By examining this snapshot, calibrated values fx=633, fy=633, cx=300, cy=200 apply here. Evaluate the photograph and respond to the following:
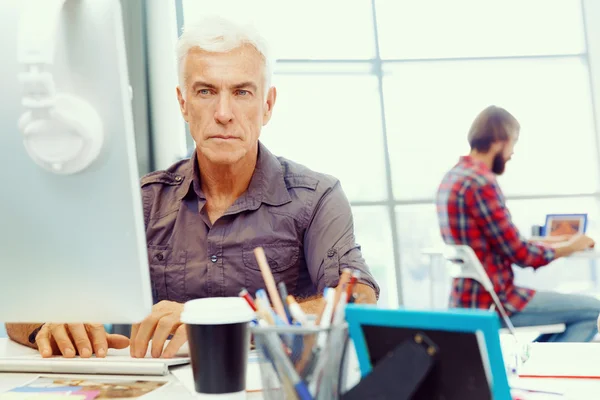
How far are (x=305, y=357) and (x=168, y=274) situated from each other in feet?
3.46

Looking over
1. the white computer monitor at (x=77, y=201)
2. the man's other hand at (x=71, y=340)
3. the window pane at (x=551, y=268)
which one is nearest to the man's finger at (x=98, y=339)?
the man's other hand at (x=71, y=340)

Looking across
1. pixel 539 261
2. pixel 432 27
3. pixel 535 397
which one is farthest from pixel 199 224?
pixel 432 27

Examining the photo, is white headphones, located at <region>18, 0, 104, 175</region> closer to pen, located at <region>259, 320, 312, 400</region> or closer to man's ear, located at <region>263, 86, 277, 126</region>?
pen, located at <region>259, 320, 312, 400</region>

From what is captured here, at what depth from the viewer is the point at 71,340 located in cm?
104

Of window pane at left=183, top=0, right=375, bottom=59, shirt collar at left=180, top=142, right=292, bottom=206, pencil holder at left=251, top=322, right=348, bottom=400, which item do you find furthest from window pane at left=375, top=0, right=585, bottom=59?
pencil holder at left=251, top=322, right=348, bottom=400

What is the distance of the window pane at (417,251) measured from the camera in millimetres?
4422

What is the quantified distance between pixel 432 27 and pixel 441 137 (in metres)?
0.78

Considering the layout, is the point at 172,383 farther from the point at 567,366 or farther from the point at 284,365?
the point at 567,366

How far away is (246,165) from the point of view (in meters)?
1.62

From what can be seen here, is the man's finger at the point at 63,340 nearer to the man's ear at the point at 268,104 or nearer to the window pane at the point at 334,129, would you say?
the man's ear at the point at 268,104

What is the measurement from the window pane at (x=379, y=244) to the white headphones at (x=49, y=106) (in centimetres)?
387

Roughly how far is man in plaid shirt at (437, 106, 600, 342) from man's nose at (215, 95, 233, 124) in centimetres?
113

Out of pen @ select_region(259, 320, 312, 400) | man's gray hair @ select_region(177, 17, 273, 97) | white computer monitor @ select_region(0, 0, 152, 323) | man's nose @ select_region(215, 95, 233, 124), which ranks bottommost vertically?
pen @ select_region(259, 320, 312, 400)

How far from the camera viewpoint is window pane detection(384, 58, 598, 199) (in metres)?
4.39
